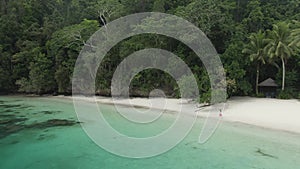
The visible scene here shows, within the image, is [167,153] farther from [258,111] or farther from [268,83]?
[268,83]

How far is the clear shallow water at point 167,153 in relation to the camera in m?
9.30

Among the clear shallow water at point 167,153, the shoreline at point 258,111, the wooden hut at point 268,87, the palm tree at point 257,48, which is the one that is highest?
the palm tree at point 257,48

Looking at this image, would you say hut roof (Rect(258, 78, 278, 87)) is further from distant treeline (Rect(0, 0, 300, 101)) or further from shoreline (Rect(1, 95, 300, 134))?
shoreline (Rect(1, 95, 300, 134))

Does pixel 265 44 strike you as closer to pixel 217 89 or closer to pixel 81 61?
pixel 217 89

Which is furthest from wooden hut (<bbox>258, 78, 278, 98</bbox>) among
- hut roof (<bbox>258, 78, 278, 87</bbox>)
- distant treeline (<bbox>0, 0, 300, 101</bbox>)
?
distant treeline (<bbox>0, 0, 300, 101</bbox>)

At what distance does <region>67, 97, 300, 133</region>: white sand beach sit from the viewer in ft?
44.6

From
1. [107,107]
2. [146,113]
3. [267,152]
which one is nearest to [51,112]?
[107,107]

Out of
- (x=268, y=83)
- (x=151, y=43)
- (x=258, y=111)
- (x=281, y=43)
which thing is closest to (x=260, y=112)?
(x=258, y=111)

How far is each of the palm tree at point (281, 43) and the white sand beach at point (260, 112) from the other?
3.87 metres

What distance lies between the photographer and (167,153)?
10.6m

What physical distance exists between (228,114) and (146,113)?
18.3 feet

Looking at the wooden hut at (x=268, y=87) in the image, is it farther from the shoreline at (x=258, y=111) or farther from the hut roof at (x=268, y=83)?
the shoreline at (x=258, y=111)

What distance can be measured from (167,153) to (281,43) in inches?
539

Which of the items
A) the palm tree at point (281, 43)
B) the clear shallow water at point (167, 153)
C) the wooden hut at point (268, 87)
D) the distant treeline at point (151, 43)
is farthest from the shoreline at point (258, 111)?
the palm tree at point (281, 43)
